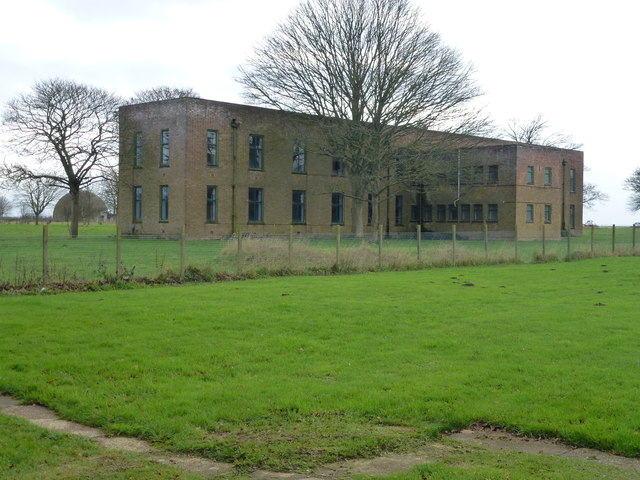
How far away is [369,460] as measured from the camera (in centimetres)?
638

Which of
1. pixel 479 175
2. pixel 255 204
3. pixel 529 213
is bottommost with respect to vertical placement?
pixel 529 213

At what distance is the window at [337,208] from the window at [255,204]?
773 centimetres

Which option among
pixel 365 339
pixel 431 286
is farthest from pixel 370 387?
pixel 431 286

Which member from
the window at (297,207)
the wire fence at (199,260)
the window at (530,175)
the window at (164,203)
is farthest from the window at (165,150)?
the window at (530,175)

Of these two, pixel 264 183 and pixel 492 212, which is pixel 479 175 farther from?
pixel 264 183

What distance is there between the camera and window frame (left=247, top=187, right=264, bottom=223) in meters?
51.5

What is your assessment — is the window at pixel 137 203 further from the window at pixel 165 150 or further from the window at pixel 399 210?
the window at pixel 399 210

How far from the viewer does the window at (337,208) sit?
57938 millimetres

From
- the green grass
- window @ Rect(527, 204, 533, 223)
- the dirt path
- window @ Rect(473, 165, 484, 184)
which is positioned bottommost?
the dirt path

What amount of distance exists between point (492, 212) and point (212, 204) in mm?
24691

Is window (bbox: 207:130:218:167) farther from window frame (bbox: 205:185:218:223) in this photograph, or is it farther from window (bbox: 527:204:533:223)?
window (bbox: 527:204:533:223)

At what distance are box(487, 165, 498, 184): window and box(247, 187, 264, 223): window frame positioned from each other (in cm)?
2038

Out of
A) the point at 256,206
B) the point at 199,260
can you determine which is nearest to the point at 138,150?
the point at 256,206

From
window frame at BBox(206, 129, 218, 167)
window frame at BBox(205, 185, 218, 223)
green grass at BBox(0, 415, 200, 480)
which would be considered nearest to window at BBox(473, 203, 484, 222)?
window frame at BBox(205, 185, 218, 223)
